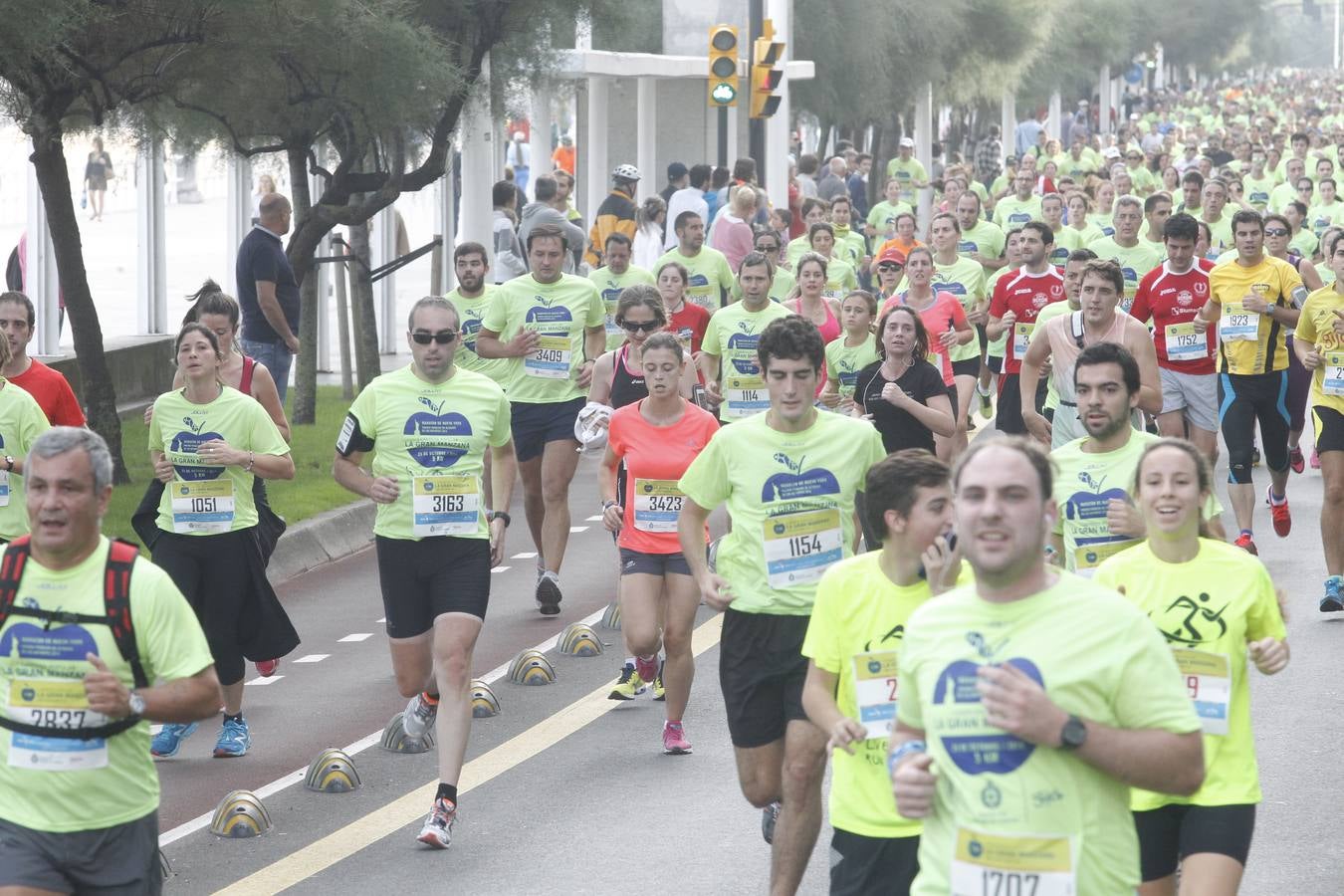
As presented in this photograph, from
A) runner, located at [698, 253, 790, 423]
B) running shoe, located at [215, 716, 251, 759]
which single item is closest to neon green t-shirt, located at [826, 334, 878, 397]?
runner, located at [698, 253, 790, 423]

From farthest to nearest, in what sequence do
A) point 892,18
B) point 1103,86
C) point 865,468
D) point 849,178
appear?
point 1103,86 → point 892,18 → point 849,178 → point 865,468

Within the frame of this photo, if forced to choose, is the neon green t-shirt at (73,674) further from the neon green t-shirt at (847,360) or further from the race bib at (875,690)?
the neon green t-shirt at (847,360)

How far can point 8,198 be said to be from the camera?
19438 millimetres

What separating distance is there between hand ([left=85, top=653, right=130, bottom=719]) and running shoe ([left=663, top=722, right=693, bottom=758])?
14.0 feet

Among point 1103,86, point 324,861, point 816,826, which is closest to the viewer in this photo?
point 816,826

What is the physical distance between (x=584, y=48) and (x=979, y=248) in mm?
7487

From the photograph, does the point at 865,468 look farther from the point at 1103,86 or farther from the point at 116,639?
the point at 1103,86

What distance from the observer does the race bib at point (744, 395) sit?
499 inches

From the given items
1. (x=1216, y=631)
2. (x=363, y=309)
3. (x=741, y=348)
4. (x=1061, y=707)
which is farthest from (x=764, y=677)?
(x=363, y=309)

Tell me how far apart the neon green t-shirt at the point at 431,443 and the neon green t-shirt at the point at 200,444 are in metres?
0.72

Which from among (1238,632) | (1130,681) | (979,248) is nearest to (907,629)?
(1130,681)

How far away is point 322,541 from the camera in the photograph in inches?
556

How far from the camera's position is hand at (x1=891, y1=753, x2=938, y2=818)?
420 cm

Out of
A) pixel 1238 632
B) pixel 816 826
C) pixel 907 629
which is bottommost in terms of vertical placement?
pixel 816 826
